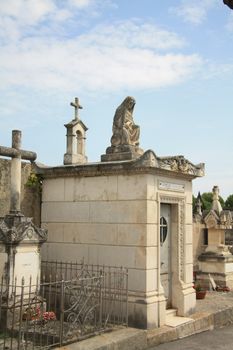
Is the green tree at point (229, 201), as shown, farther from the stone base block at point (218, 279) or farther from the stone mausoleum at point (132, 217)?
the stone mausoleum at point (132, 217)

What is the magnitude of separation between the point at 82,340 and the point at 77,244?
2485 millimetres

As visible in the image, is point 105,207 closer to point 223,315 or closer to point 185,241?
point 185,241

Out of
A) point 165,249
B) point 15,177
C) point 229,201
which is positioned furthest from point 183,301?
point 229,201

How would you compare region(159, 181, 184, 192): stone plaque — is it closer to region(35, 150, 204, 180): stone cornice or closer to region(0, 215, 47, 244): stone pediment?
region(35, 150, 204, 180): stone cornice

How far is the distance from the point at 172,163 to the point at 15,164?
294cm

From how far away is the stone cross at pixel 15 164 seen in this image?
790cm

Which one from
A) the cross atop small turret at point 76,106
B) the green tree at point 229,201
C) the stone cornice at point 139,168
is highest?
the green tree at point 229,201

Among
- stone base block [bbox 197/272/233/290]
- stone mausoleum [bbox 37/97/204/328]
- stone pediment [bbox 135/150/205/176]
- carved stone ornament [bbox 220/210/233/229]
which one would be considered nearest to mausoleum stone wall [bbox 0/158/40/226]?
stone mausoleum [bbox 37/97/204/328]

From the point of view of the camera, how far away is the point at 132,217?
8086 mm

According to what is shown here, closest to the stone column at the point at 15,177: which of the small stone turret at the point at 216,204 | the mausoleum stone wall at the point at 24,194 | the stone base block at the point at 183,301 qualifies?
the mausoleum stone wall at the point at 24,194

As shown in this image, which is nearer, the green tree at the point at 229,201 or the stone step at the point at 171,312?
the stone step at the point at 171,312

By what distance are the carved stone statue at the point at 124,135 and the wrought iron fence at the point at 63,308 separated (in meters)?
2.18

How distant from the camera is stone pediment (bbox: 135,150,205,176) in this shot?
7871 millimetres

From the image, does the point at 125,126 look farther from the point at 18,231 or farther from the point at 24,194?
the point at 18,231
